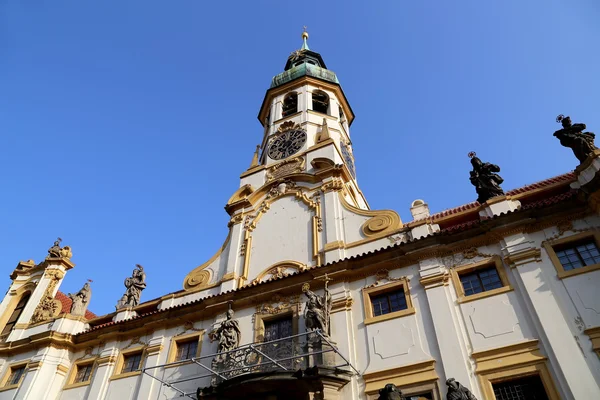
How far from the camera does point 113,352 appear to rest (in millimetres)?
16594

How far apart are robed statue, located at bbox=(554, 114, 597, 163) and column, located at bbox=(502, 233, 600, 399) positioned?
3.02 metres

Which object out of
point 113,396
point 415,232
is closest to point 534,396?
point 415,232

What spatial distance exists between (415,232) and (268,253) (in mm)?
5649

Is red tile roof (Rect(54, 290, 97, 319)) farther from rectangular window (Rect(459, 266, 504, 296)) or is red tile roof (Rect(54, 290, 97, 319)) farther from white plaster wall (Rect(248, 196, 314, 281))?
rectangular window (Rect(459, 266, 504, 296))

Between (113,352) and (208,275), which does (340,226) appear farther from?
(113,352)

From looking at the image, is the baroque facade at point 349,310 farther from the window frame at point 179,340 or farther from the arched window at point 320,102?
the arched window at point 320,102

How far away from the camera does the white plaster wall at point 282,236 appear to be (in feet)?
54.1

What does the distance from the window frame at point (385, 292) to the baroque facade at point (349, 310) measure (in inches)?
1.8

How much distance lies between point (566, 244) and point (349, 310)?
6.22m

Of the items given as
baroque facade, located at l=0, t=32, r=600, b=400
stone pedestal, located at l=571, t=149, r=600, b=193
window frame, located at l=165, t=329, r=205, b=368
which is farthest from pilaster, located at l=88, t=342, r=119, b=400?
stone pedestal, located at l=571, t=149, r=600, b=193

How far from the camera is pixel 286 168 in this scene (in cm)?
2052

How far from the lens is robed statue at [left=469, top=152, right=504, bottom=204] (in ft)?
47.3

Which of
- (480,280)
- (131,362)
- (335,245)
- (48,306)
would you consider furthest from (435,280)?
(48,306)

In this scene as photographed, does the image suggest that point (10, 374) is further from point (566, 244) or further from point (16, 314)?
point (566, 244)
